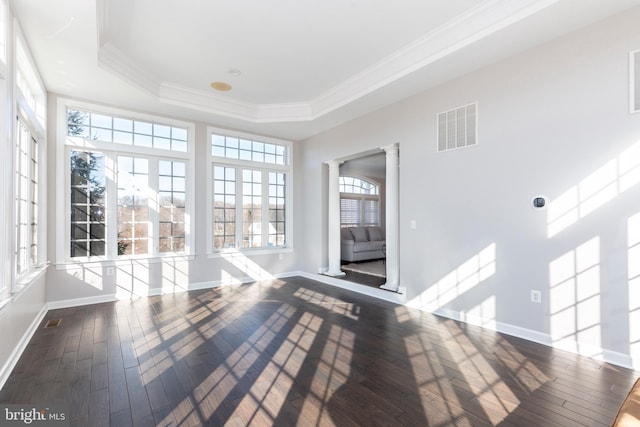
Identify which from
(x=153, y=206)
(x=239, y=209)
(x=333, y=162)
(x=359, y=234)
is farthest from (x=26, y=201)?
(x=359, y=234)

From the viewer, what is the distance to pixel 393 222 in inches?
186

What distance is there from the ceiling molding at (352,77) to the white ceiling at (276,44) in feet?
0.04

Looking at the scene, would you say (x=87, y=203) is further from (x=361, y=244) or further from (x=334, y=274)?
(x=361, y=244)

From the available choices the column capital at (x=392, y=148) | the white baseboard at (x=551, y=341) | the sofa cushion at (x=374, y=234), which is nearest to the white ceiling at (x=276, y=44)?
the column capital at (x=392, y=148)

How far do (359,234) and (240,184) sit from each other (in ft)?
12.9

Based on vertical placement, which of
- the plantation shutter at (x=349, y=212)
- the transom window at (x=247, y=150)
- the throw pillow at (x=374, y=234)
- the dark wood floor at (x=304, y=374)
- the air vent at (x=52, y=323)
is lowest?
the air vent at (x=52, y=323)

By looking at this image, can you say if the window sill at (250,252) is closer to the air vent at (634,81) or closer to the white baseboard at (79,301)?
the white baseboard at (79,301)

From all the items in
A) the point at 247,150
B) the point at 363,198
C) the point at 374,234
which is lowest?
the point at 374,234

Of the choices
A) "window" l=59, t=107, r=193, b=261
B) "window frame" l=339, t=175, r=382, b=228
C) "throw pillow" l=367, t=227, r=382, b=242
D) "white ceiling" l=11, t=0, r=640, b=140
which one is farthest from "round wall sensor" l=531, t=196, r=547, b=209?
"window frame" l=339, t=175, r=382, b=228

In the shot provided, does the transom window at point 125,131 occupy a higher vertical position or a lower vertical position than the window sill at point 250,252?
higher

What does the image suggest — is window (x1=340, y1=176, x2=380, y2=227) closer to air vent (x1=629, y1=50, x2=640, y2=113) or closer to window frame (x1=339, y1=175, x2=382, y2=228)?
window frame (x1=339, y1=175, x2=382, y2=228)

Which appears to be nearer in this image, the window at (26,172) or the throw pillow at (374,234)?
the window at (26,172)

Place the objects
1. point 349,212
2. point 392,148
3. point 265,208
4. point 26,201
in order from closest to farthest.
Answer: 1. point 26,201
2. point 392,148
3. point 265,208
4. point 349,212

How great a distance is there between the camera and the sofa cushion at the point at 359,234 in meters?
8.47
